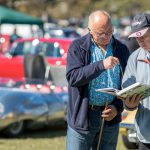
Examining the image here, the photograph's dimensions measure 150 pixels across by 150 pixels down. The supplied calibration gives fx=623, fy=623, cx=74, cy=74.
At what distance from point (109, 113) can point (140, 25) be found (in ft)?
2.36

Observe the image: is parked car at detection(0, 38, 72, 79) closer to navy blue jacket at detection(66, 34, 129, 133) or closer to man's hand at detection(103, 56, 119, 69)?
navy blue jacket at detection(66, 34, 129, 133)

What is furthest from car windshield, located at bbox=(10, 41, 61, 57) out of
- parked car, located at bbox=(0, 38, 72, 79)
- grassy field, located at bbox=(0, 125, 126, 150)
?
grassy field, located at bbox=(0, 125, 126, 150)

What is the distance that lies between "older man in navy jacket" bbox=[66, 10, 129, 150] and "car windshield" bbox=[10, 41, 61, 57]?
39.5ft

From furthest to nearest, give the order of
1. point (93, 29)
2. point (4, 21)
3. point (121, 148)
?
1. point (4, 21)
2. point (121, 148)
3. point (93, 29)

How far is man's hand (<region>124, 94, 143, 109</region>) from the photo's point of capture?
4351 mm

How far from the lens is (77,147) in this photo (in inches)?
183

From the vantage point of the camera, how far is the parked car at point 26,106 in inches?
364

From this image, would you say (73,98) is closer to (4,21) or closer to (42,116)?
(42,116)

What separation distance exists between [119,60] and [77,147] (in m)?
0.74

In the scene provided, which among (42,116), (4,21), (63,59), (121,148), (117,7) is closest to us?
(121,148)

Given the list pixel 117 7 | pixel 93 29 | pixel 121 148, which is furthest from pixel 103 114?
pixel 117 7

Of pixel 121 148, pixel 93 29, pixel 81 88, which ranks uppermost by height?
pixel 93 29

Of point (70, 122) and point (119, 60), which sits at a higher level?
point (119, 60)

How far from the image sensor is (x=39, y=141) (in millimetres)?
9398
